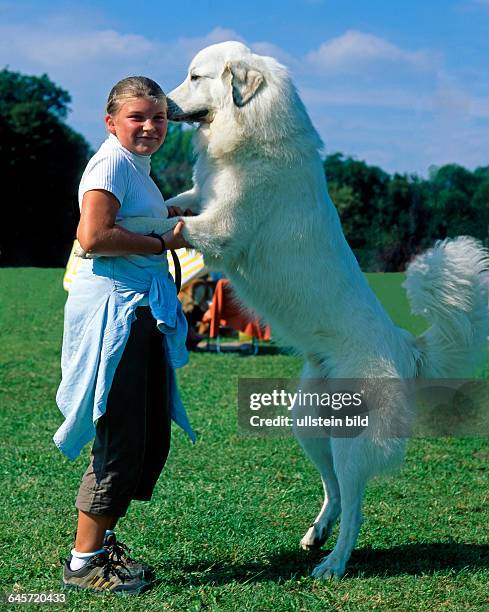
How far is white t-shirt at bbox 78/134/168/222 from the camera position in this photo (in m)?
2.93

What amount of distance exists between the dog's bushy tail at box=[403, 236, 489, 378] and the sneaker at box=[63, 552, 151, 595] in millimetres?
1594

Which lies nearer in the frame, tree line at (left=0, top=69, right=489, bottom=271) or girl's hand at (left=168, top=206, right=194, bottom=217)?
girl's hand at (left=168, top=206, right=194, bottom=217)

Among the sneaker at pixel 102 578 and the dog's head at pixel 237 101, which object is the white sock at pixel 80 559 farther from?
the dog's head at pixel 237 101

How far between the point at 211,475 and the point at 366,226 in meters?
26.4

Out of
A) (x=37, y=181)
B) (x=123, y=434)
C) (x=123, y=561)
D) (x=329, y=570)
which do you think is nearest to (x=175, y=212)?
(x=123, y=434)

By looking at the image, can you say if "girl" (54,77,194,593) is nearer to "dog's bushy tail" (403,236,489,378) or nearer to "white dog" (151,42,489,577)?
"white dog" (151,42,489,577)

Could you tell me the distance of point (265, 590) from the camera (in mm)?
3209

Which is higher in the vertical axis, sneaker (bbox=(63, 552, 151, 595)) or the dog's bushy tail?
the dog's bushy tail

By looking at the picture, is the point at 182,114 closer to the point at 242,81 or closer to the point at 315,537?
the point at 242,81

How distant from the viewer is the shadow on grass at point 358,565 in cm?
338

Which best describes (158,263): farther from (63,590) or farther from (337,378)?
(63,590)

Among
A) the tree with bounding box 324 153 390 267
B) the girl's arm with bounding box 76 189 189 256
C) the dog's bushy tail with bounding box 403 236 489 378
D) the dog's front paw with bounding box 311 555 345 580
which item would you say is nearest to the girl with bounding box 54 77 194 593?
the girl's arm with bounding box 76 189 189 256

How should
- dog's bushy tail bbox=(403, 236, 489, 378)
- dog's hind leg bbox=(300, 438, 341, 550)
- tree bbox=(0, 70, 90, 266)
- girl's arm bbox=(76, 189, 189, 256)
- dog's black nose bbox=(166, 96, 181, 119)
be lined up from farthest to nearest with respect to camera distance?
tree bbox=(0, 70, 90, 266), dog's hind leg bbox=(300, 438, 341, 550), dog's bushy tail bbox=(403, 236, 489, 378), dog's black nose bbox=(166, 96, 181, 119), girl's arm bbox=(76, 189, 189, 256)

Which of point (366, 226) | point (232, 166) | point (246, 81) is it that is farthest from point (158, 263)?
point (366, 226)
